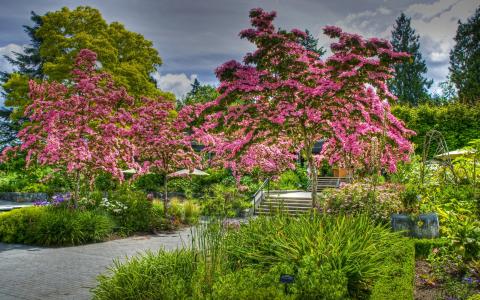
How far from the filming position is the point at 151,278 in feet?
15.3

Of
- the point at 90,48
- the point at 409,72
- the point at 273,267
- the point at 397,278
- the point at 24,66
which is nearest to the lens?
the point at 397,278

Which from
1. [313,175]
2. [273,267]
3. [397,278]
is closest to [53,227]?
[313,175]

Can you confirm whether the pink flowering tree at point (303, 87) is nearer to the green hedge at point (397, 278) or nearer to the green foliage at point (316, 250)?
the green foliage at point (316, 250)

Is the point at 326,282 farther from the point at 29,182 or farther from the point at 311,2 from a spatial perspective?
the point at 29,182

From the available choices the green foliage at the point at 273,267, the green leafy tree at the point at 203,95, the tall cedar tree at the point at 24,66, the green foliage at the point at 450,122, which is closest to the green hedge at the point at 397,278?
the green foliage at the point at 273,267

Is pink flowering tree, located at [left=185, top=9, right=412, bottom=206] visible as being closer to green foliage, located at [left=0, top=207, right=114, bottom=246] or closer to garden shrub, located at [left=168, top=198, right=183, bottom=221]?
green foliage, located at [left=0, top=207, right=114, bottom=246]

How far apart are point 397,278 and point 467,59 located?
37992 millimetres

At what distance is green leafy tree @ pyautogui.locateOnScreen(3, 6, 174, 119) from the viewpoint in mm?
20812

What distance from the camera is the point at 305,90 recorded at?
8500 millimetres

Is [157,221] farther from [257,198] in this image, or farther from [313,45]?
[313,45]

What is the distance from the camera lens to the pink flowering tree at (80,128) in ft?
34.1

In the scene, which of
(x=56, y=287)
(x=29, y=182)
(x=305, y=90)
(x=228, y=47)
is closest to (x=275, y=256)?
(x=56, y=287)

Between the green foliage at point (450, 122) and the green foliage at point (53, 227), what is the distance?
1673cm

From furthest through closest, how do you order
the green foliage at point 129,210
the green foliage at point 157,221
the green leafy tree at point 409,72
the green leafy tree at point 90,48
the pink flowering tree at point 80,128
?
the green leafy tree at point 409,72, the green leafy tree at point 90,48, the green foliage at point 157,221, the green foliage at point 129,210, the pink flowering tree at point 80,128
